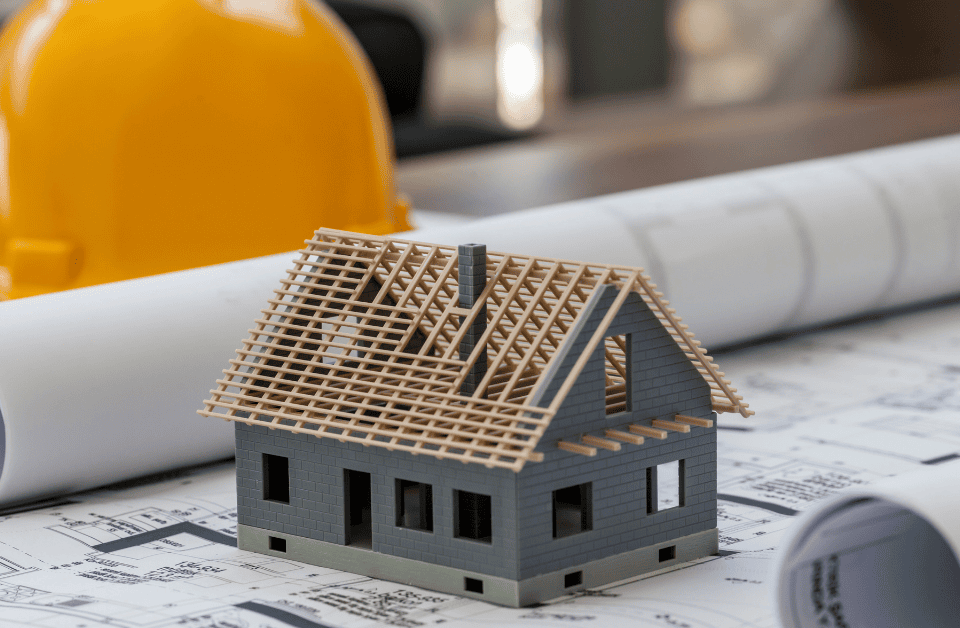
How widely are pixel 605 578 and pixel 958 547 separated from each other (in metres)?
0.23

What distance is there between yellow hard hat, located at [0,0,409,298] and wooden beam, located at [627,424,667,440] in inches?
24.0

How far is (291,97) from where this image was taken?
52.6 inches

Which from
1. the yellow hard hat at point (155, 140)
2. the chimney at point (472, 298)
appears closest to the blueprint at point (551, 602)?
the chimney at point (472, 298)

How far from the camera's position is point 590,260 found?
136 cm

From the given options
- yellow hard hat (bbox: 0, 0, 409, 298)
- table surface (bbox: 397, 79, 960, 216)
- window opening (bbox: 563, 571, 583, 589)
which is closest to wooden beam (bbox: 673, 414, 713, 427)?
window opening (bbox: 563, 571, 583, 589)

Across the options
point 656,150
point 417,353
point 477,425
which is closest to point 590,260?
point 417,353

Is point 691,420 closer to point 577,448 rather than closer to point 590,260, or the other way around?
point 577,448

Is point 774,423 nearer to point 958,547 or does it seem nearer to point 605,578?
point 605,578

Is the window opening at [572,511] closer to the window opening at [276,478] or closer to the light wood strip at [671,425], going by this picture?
the light wood strip at [671,425]

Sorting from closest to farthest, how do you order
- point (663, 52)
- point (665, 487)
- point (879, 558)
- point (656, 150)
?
point (879, 558) → point (665, 487) → point (656, 150) → point (663, 52)

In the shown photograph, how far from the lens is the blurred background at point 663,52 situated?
3.61 meters

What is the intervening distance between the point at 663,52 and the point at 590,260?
2.62 metres

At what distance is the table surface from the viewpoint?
2.13m

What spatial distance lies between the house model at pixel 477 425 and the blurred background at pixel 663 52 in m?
2.61
